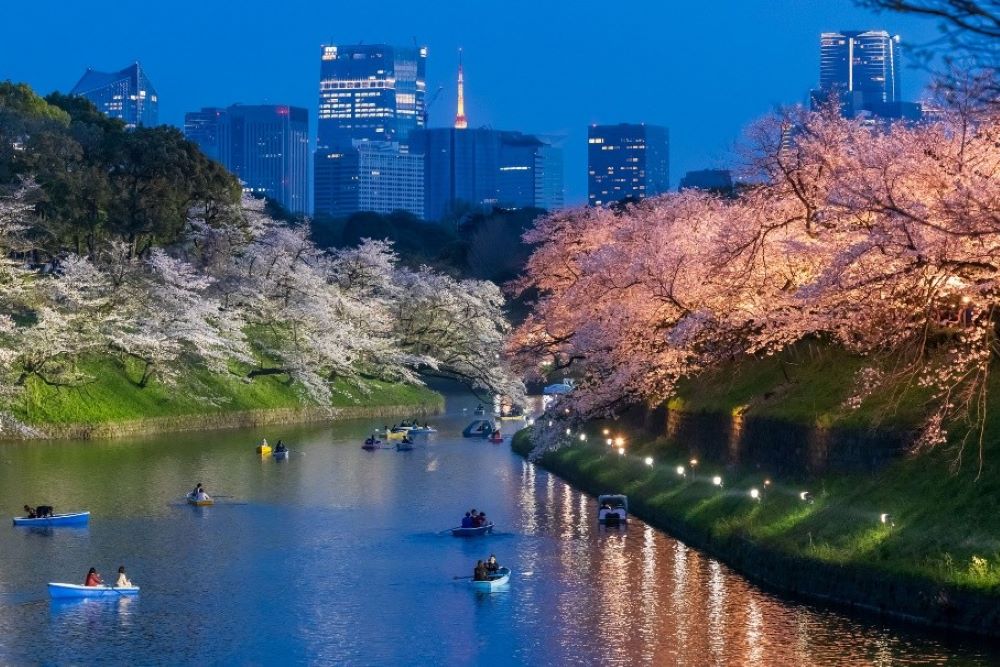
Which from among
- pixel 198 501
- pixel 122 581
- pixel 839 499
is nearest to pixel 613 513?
pixel 839 499

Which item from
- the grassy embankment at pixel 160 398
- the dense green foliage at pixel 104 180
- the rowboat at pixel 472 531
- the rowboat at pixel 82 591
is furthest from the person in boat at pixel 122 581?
the dense green foliage at pixel 104 180

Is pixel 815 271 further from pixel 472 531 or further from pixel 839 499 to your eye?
pixel 472 531

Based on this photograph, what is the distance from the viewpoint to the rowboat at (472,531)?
129 feet

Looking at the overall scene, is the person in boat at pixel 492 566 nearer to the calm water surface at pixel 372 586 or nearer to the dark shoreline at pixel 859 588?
the calm water surface at pixel 372 586

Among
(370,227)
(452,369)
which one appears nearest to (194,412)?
(452,369)

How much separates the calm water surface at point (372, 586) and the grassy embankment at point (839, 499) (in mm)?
1116

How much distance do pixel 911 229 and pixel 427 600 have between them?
1357cm

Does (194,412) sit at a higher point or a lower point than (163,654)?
higher

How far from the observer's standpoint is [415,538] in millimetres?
39531

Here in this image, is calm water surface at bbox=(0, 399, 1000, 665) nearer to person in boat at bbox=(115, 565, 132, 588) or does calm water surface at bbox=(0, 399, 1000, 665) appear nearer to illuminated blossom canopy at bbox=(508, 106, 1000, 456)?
person in boat at bbox=(115, 565, 132, 588)

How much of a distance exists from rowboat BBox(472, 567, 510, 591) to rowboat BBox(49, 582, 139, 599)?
7930 millimetres

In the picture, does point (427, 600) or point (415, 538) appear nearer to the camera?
point (427, 600)

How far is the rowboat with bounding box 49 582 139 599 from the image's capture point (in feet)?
100

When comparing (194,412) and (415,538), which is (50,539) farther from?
(194,412)
